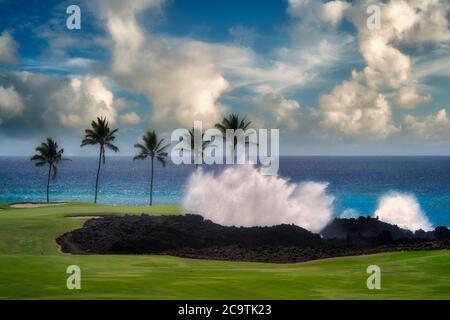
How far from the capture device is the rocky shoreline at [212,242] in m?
36.3

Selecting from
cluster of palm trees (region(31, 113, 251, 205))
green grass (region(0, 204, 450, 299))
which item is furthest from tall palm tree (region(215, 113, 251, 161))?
green grass (region(0, 204, 450, 299))

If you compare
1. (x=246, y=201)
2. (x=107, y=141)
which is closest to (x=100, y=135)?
(x=107, y=141)

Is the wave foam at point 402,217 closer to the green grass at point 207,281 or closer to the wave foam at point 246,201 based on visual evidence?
the wave foam at point 246,201

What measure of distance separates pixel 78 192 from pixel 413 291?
183788 mm

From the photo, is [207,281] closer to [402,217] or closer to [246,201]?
[246,201]

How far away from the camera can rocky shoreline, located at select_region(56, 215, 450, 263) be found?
3634 cm

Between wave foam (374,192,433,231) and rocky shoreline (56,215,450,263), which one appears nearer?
rocky shoreline (56,215,450,263)

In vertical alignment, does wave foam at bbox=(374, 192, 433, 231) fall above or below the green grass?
above

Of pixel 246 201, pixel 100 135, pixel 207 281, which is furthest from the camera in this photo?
pixel 100 135

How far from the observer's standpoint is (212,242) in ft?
132

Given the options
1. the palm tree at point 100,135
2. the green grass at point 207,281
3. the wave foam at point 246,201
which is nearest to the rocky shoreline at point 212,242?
the green grass at point 207,281

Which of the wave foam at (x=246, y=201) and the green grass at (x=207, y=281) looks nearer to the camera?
the green grass at (x=207, y=281)

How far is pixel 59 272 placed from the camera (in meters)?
22.5

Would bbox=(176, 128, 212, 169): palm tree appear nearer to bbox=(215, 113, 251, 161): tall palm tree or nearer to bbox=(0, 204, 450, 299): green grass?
bbox=(215, 113, 251, 161): tall palm tree
